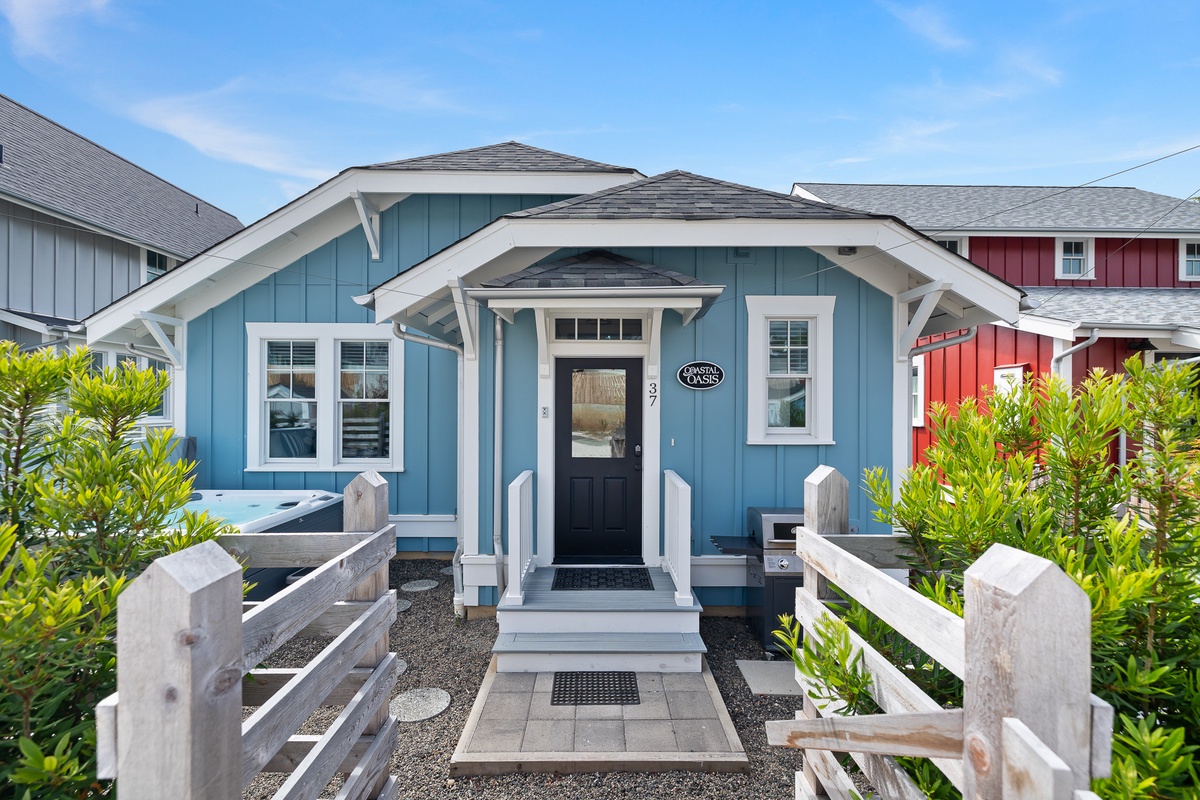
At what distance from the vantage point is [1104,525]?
123 cm

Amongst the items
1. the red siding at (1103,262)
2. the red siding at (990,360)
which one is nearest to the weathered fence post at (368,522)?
the red siding at (990,360)

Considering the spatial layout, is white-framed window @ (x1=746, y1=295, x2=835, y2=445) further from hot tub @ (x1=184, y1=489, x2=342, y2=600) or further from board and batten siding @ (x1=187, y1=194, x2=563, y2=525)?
hot tub @ (x1=184, y1=489, x2=342, y2=600)

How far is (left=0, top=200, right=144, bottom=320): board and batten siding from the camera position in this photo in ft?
27.9

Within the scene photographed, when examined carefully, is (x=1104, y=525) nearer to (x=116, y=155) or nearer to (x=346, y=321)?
(x=346, y=321)

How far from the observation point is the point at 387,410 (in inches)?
271

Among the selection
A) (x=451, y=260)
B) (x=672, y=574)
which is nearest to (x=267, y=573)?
(x=451, y=260)

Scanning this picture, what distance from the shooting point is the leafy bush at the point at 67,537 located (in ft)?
3.33

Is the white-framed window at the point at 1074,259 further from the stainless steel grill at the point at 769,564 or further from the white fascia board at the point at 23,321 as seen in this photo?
the white fascia board at the point at 23,321

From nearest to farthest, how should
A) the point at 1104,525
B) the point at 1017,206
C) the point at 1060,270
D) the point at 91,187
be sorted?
the point at 1104,525, the point at 91,187, the point at 1060,270, the point at 1017,206

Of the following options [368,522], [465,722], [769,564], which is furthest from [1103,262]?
[368,522]

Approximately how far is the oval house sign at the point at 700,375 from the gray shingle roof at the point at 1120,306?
4319 mm

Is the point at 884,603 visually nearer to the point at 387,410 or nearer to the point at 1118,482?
the point at 1118,482

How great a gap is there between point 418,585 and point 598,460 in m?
2.43

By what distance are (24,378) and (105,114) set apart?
74.7ft
